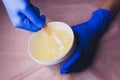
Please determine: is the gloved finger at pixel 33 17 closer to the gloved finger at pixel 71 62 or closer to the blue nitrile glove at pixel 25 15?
the blue nitrile glove at pixel 25 15

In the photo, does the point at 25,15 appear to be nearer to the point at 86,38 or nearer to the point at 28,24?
the point at 28,24

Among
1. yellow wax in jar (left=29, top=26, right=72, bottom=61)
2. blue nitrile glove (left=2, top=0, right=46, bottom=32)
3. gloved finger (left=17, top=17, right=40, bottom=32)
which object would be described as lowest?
yellow wax in jar (left=29, top=26, right=72, bottom=61)

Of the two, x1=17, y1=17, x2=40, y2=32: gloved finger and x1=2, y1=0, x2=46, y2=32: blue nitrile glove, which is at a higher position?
x1=2, y1=0, x2=46, y2=32: blue nitrile glove

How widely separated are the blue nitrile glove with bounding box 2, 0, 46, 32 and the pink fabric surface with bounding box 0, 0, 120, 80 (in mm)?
151

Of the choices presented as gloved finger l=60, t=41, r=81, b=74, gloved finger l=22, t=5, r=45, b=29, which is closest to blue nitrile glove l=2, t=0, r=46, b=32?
gloved finger l=22, t=5, r=45, b=29

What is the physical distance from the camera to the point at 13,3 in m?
0.70

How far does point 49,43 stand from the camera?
26.9 inches

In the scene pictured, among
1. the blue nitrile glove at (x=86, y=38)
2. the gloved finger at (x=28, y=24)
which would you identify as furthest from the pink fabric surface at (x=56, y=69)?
the gloved finger at (x=28, y=24)

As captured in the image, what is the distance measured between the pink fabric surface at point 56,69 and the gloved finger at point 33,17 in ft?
0.52

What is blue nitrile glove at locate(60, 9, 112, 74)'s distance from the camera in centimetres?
69

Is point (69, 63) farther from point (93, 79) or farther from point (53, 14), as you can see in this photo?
point (53, 14)

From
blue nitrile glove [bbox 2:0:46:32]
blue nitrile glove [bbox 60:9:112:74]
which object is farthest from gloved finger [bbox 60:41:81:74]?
blue nitrile glove [bbox 2:0:46:32]

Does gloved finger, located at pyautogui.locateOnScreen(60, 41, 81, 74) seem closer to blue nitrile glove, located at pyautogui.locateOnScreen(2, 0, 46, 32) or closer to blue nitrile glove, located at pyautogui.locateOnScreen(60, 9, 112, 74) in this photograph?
blue nitrile glove, located at pyautogui.locateOnScreen(60, 9, 112, 74)

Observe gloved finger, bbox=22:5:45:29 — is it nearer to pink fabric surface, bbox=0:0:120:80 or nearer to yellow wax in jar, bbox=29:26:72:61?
yellow wax in jar, bbox=29:26:72:61
